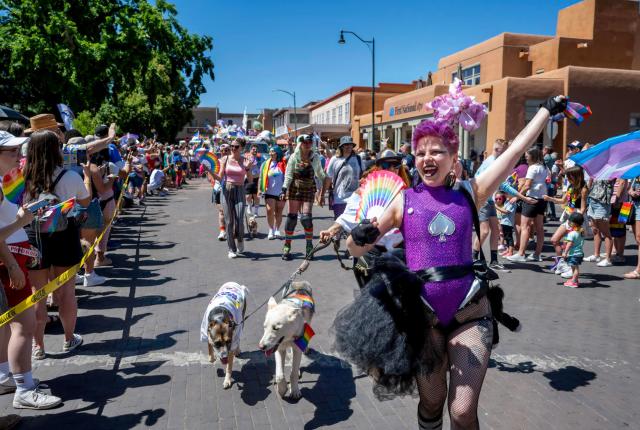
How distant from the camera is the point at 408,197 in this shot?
111 inches

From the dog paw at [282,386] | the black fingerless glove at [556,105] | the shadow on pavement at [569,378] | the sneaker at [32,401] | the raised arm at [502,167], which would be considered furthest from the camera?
the shadow on pavement at [569,378]

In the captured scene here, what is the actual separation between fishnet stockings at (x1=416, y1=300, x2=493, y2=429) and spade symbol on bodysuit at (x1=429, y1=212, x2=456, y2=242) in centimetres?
40

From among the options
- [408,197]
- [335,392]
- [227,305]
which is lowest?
[335,392]

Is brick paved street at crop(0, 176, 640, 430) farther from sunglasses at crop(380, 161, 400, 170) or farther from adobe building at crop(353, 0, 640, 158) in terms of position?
adobe building at crop(353, 0, 640, 158)

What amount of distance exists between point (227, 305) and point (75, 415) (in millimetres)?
1385

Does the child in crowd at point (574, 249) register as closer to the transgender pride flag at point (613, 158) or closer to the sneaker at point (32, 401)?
the transgender pride flag at point (613, 158)

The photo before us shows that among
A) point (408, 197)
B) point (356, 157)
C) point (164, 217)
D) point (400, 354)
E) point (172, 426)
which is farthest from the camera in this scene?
point (164, 217)

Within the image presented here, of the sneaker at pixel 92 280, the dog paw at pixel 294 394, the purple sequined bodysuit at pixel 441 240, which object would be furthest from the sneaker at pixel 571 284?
the sneaker at pixel 92 280

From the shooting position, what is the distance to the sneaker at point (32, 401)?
3783 mm

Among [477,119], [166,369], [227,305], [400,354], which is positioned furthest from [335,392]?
[477,119]

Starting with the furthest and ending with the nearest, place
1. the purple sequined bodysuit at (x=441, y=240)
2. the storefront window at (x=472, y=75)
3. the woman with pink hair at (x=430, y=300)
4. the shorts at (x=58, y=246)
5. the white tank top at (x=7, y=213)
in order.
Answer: the storefront window at (x=472, y=75) < the shorts at (x=58, y=246) < the white tank top at (x=7, y=213) < the purple sequined bodysuit at (x=441, y=240) < the woman with pink hair at (x=430, y=300)

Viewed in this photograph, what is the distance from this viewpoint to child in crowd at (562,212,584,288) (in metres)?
7.48

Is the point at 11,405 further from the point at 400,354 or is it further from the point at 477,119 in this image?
the point at 477,119

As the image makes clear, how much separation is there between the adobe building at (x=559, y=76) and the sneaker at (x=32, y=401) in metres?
19.5
